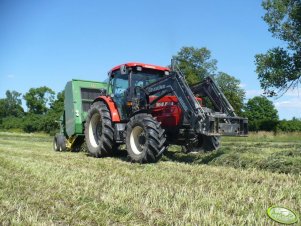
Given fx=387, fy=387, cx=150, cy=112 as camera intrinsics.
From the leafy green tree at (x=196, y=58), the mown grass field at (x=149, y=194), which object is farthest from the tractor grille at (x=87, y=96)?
the leafy green tree at (x=196, y=58)

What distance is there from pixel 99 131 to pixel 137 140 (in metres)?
2.16

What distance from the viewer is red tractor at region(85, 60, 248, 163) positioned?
26.7 ft

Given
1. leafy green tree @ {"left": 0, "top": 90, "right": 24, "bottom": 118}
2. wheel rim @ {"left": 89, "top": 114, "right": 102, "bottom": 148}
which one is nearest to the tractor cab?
wheel rim @ {"left": 89, "top": 114, "right": 102, "bottom": 148}

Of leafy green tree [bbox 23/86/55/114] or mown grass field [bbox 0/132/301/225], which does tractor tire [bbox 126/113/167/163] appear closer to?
mown grass field [bbox 0/132/301/225]

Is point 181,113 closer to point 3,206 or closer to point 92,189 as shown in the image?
point 92,189

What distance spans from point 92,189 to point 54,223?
1.51 m

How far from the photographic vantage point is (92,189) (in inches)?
199

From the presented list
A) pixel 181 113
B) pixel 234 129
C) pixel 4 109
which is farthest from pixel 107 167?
pixel 4 109

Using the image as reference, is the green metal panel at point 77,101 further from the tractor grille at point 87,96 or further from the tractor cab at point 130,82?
the tractor cab at point 130,82

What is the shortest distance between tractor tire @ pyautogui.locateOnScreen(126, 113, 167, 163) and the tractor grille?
3.84 meters

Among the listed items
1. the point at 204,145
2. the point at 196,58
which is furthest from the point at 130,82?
the point at 196,58

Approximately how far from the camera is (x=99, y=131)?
10.8 m
